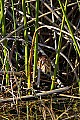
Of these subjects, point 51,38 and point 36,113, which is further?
point 51,38

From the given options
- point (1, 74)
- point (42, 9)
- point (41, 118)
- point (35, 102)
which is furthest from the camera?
point (42, 9)

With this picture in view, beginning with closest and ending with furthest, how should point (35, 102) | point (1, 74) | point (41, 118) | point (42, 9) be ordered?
point (41, 118)
point (35, 102)
point (1, 74)
point (42, 9)

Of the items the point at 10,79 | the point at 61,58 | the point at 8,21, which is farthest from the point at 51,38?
the point at 10,79

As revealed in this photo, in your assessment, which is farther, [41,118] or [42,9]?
[42,9]

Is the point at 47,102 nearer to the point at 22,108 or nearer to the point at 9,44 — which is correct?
the point at 22,108

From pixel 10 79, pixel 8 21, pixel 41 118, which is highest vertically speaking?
pixel 8 21

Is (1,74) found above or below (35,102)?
above

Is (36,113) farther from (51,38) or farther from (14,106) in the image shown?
(51,38)

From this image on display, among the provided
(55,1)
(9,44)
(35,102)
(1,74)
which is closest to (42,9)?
(55,1)

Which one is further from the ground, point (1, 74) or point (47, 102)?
point (1, 74)
